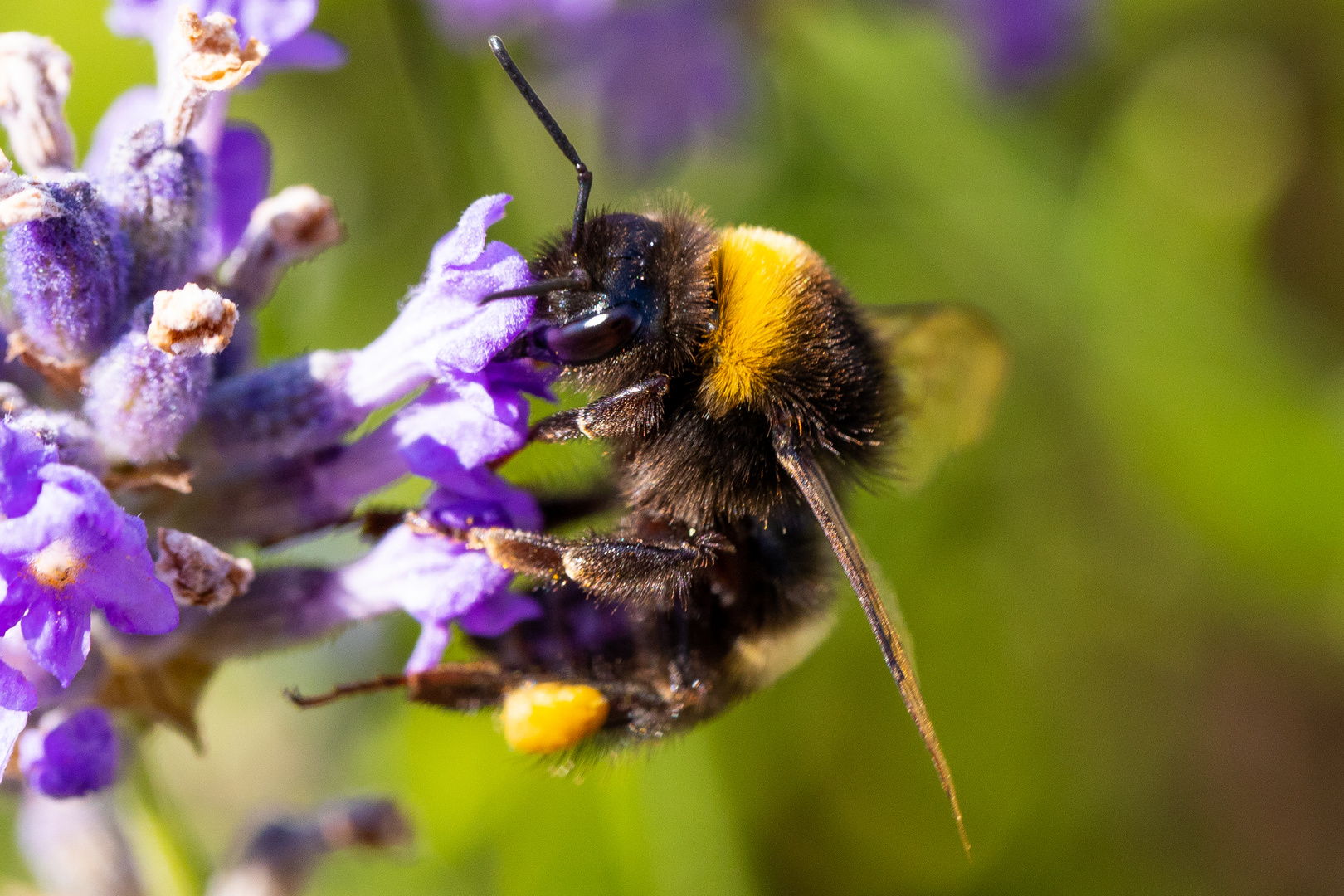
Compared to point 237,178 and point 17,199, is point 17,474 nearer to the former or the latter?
point 17,199

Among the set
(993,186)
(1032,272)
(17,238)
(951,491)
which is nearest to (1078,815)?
(951,491)

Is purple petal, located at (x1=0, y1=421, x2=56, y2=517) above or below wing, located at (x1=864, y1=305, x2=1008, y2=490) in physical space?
above

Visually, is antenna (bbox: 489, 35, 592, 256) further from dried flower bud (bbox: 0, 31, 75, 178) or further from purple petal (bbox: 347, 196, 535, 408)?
dried flower bud (bbox: 0, 31, 75, 178)

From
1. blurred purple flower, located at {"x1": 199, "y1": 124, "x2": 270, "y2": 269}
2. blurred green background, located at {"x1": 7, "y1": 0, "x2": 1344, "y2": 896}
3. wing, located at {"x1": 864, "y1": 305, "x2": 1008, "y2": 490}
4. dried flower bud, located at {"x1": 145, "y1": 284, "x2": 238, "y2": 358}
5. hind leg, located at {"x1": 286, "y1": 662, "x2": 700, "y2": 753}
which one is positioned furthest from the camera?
blurred green background, located at {"x1": 7, "y1": 0, "x2": 1344, "y2": 896}

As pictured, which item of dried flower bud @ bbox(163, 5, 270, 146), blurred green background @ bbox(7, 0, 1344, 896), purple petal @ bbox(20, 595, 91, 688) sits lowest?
blurred green background @ bbox(7, 0, 1344, 896)

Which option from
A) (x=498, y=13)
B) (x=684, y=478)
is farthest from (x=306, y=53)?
(x=498, y=13)

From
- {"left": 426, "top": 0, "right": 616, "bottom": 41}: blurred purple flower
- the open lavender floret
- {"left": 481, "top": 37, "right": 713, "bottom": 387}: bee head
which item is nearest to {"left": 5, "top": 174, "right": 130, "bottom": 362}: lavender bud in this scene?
the open lavender floret
